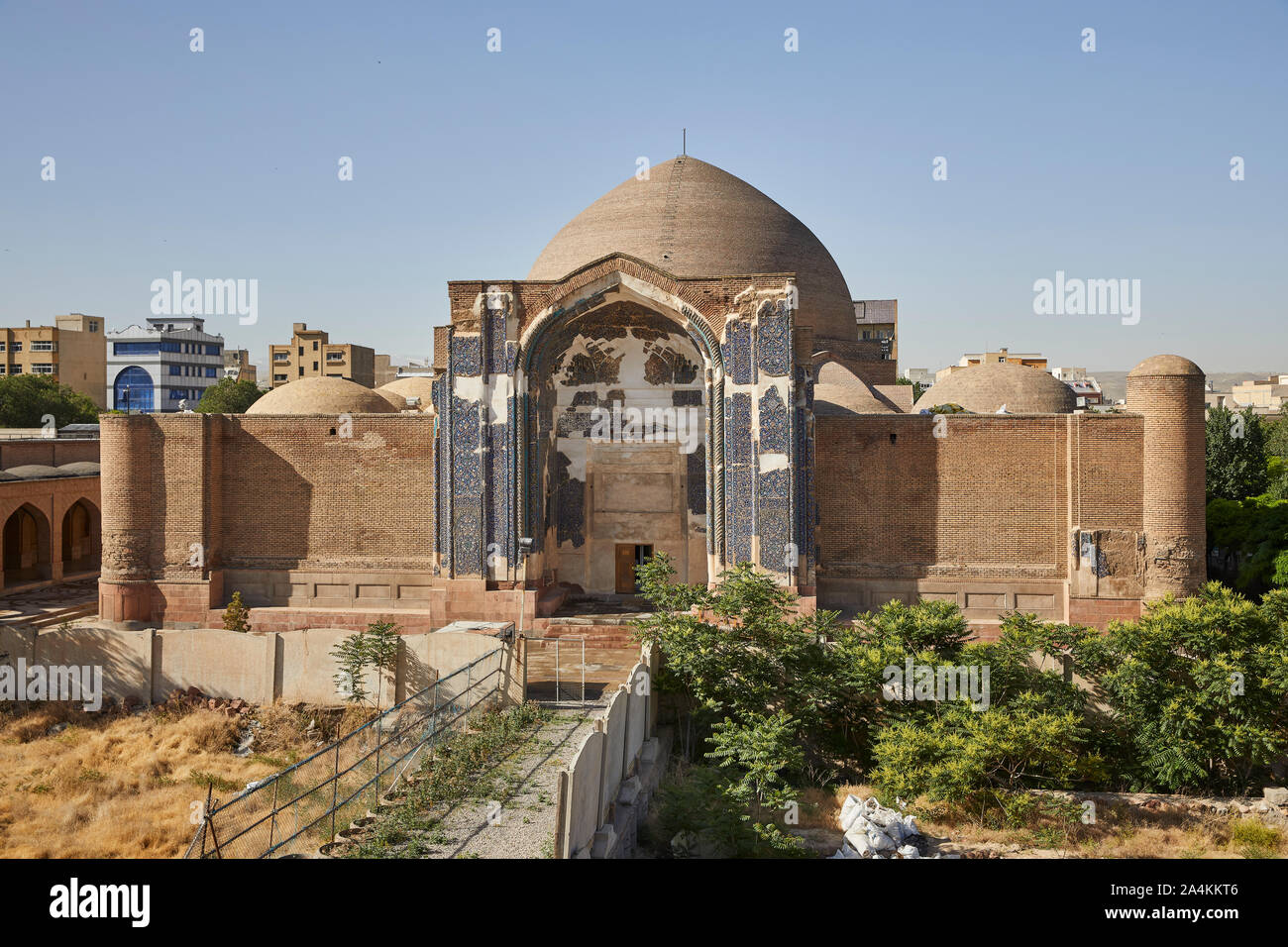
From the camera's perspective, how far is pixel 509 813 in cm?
1009

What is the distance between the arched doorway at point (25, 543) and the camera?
93.1 ft

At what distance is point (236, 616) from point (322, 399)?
7.52 metres

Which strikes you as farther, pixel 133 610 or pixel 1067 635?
pixel 133 610

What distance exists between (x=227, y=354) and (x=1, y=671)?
91.6 metres

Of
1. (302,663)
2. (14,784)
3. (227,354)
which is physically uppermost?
(227,354)

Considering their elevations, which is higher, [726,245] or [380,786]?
[726,245]

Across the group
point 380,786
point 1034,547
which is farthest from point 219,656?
point 1034,547

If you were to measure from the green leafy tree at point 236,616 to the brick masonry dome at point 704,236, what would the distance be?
1227 centimetres

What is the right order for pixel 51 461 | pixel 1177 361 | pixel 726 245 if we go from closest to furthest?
pixel 1177 361, pixel 726 245, pixel 51 461

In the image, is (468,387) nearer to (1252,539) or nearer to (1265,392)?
(1252,539)

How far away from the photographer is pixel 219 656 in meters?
16.4

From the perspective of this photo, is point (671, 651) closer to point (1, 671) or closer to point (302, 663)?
point (302, 663)

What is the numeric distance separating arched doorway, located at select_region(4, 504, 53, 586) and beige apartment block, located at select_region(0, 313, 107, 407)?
3218 cm
